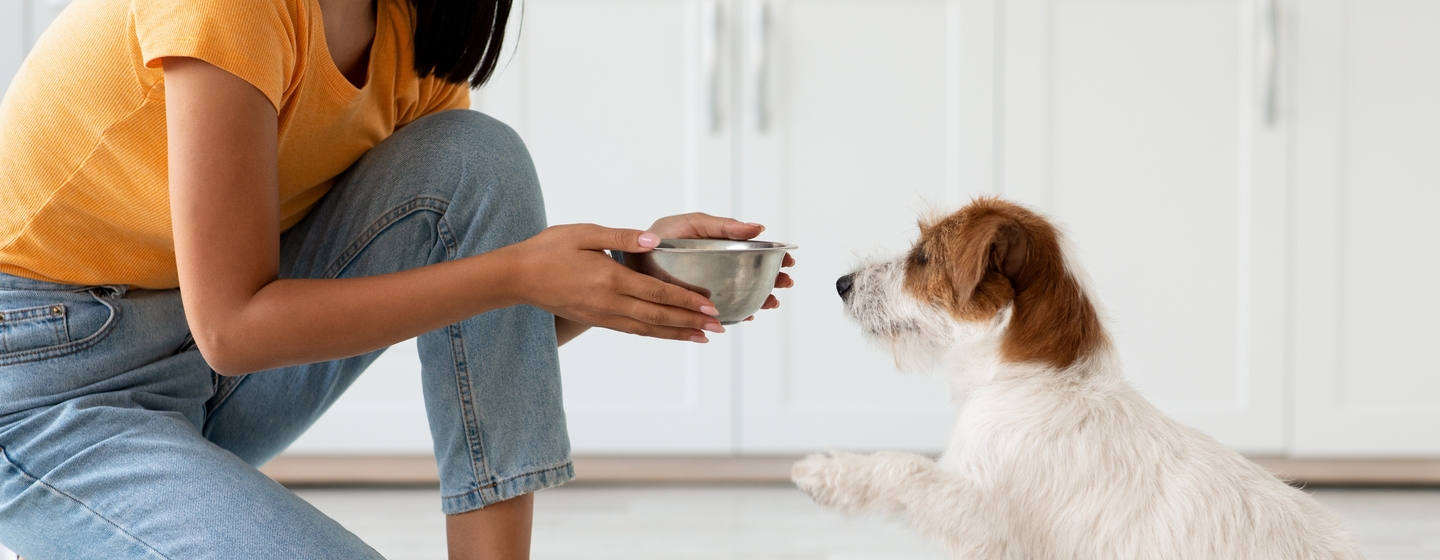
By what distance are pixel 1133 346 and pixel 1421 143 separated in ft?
2.42

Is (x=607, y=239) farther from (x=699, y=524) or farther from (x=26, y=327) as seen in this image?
(x=699, y=524)

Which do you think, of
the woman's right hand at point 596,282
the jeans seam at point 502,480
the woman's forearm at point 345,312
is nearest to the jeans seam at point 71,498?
the woman's forearm at point 345,312

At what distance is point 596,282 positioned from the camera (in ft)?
3.15

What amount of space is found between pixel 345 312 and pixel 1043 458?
69cm

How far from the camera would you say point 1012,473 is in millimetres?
1057

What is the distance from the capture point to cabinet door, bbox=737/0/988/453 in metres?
2.28

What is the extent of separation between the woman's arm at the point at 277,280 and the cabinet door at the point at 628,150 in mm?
1320

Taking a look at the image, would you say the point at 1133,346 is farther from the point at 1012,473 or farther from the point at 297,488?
the point at 297,488

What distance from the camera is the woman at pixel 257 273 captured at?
937 mm

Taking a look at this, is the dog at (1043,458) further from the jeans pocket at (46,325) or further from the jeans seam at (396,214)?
the jeans pocket at (46,325)

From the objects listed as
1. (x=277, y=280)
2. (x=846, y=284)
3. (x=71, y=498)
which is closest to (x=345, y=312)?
(x=277, y=280)

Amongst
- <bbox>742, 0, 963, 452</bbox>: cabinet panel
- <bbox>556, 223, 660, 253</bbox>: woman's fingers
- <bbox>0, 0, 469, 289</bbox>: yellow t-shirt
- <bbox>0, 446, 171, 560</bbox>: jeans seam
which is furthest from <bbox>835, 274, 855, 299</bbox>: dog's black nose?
<bbox>742, 0, 963, 452</bbox>: cabinet panel

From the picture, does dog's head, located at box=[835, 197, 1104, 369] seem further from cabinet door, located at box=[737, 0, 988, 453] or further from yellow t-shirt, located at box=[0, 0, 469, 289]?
cabinet door, located at box=[737, 0, 988, 453]

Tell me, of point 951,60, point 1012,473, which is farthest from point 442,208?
point 951,60
